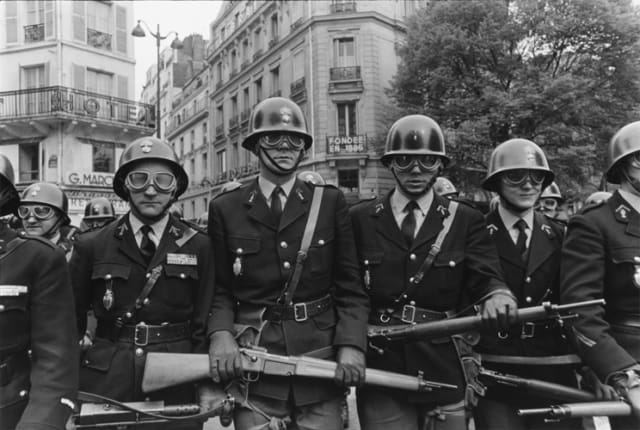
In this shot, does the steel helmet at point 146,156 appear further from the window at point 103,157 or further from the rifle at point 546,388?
the window at point 103,157

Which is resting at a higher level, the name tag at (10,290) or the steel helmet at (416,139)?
the steel helmet at (416,139)

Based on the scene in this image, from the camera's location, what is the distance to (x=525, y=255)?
13.2 feet

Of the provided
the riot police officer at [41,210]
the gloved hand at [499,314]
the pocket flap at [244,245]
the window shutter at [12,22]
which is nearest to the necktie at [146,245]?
the pocket flap at [244,245]

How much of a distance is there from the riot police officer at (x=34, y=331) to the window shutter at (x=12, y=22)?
1107 inches

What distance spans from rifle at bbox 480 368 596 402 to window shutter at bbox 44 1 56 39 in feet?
91.1

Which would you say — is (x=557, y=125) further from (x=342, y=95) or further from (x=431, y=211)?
(x=431, y=211)

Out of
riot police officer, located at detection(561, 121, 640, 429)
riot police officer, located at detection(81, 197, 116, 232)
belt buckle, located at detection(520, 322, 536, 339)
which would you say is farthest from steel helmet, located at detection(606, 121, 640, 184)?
riot police officer, located at detection(81, 197, 116, 232)

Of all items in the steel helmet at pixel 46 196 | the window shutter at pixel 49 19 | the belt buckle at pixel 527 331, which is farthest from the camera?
the window shutter at pixel 49 19

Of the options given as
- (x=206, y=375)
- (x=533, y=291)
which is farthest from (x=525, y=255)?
Answer: (x=206, y=375)

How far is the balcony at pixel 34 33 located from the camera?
25.7 meters

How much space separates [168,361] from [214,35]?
50148mm

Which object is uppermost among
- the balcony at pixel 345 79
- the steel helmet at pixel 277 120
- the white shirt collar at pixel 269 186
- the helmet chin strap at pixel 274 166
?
the balcony at pixel 345 79

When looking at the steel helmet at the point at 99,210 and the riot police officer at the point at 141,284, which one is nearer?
the riot police officer at the point at 141,284

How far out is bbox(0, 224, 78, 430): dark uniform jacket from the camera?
8.96 feet
